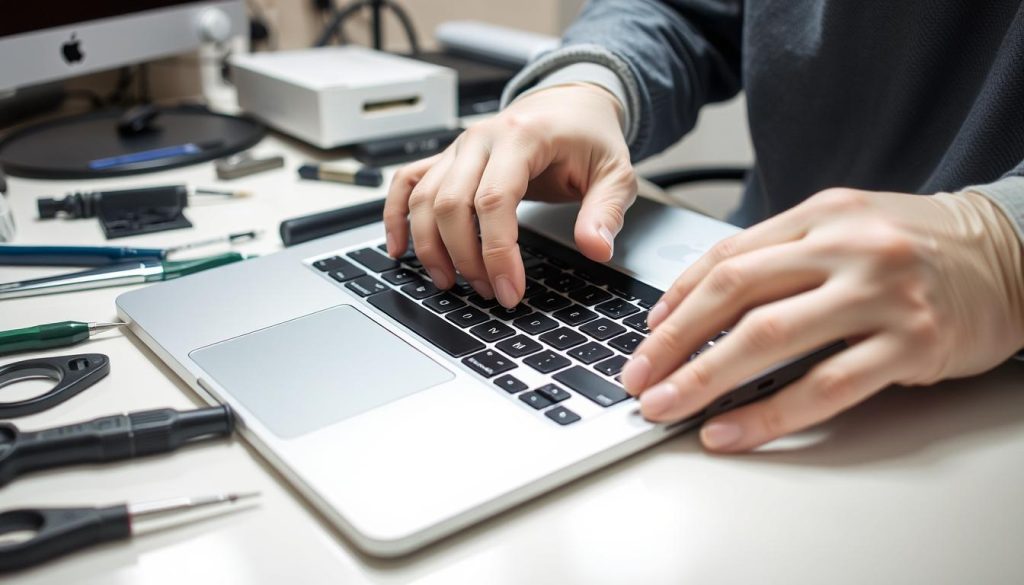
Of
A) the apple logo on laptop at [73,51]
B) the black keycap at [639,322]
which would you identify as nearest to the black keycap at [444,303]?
the black keycap at [639,322]

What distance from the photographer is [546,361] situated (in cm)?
45

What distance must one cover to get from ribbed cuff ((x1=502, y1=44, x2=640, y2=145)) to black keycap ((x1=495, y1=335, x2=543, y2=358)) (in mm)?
331

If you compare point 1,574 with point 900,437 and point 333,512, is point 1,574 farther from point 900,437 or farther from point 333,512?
point 900,437

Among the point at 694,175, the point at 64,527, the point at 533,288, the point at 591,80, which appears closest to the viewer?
the point at 64,527

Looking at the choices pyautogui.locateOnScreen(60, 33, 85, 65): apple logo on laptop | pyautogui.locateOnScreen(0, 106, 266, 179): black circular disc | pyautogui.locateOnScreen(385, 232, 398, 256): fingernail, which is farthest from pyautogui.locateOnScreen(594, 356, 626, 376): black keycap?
pyautogui.locateOnScreen(60, 33, 85, 65): apple logo on laptop

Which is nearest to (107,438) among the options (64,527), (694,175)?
(64,527)

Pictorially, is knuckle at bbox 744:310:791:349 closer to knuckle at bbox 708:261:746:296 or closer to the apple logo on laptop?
knuckle at bbox 708:261:746:296

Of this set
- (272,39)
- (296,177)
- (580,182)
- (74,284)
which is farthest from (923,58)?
(272,39)

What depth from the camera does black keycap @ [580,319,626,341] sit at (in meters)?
0.47

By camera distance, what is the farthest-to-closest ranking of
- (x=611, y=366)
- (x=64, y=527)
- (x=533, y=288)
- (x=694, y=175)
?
(x=694, y=175) < (x=533, y=288) < (x=611, y=366) < (x=64, y=527)

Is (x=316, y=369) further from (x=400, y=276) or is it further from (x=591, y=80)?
(x=591, y=80)

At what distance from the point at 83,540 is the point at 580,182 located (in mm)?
414

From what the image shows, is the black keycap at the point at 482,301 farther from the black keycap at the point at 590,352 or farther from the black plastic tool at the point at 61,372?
the black plastic tool at the point at 61,372

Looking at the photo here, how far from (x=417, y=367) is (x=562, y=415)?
9cm
